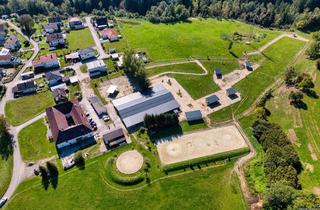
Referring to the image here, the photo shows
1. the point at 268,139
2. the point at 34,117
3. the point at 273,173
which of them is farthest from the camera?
the point at 34,117

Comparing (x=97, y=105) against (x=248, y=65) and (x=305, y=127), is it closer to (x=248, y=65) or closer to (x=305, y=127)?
(x=248, y=65)

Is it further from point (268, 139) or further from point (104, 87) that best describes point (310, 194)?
point (104, 87)

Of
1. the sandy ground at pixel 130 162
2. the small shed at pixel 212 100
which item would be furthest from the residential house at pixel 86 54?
the sandy ground at pixel 130 162

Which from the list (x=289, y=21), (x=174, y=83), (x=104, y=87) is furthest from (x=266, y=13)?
(x=104, y=87)

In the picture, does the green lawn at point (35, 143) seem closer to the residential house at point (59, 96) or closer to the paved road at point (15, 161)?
the paved road at point (15, 161)

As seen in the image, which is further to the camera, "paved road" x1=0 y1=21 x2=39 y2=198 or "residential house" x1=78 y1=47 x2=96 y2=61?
"residential house" x1=78 y1=47 x2=96 y2=61

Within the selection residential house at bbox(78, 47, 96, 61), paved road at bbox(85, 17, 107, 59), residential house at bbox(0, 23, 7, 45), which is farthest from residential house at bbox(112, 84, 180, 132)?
residential house at bbox(0, 23, 7, 45)

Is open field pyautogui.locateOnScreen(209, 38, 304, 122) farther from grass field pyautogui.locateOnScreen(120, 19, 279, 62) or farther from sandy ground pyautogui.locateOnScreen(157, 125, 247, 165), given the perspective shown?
grass field pyautogui.locateOnScreen(120, 19, 279, 62)
